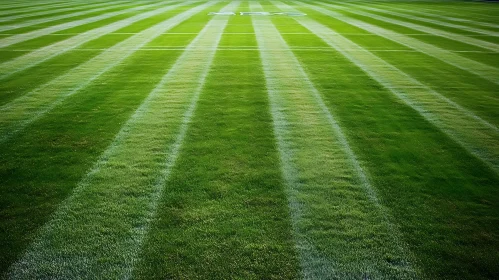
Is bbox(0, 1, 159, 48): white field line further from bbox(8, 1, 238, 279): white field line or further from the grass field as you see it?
bbox(8, 1, 238, 279): white field line

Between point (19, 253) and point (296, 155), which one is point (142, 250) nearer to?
point (19, 253)

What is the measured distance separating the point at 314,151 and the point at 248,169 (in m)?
0.98

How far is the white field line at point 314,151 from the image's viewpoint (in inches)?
112

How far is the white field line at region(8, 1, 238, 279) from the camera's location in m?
2.83

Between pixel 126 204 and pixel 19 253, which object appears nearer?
pixel 19 253

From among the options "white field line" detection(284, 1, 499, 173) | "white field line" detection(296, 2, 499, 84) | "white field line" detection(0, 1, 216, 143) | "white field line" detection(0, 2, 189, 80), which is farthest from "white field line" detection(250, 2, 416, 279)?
"white field line" detection(0, 2, 189, 80)

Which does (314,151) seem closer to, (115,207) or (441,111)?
(115,207)

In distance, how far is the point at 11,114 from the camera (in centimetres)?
579

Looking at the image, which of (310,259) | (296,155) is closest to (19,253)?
(310,259)

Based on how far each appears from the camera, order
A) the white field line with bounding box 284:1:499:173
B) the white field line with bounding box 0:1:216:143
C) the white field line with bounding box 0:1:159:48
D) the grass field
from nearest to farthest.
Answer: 1. the grass field
2. the white field line with bounding box 284:1:499:173
3. the white field line with bounding box 0:1:216:143
4. the white field line with bounding box 0:1:159:48

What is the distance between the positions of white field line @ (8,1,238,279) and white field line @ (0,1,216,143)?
1.61m

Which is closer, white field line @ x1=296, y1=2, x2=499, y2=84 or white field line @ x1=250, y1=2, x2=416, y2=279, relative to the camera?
white field line @ x1=250, y1=2, x2=416, y2=279

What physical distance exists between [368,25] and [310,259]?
15.5 m

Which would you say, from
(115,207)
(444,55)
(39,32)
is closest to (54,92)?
(115,207)
